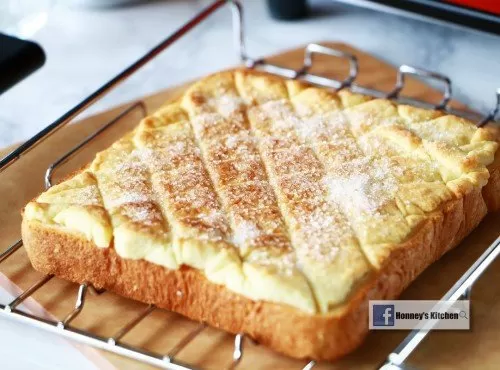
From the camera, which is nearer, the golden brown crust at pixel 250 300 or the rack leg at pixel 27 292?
the golden brown crust at pixel 250 300

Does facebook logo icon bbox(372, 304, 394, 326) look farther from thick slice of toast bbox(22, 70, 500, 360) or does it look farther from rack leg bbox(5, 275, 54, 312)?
rack leg bbox(5, 275, 54, 312)

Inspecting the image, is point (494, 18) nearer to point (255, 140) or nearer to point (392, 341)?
point (255, 140)

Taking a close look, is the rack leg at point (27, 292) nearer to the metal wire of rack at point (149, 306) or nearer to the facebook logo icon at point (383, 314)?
the metal wire of rack at point (149, 306)

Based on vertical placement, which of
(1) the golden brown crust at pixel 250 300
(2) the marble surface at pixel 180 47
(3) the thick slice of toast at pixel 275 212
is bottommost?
(2) the marble surface at pixel 180 47

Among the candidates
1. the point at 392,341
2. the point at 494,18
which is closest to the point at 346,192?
the point at 392,341

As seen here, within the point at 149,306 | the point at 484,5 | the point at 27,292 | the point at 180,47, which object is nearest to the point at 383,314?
the point at 149,306

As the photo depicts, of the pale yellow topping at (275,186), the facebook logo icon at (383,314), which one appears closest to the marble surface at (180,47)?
the pale yellow topping at (275,186)

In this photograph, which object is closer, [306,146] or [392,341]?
[392,341]
